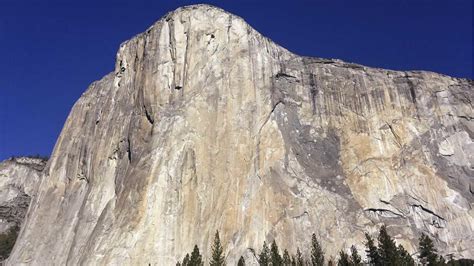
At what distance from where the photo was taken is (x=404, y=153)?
159 ft

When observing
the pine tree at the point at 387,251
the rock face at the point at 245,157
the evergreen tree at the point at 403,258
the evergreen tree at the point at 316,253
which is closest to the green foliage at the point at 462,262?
the rock face at the point at 245,157

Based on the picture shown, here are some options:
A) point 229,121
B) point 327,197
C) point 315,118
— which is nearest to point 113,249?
point 229,121

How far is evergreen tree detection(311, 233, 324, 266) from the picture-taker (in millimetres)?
36656

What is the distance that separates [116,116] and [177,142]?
12.4m

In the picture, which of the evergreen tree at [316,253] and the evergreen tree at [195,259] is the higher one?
the evergreen tree at [316,253]

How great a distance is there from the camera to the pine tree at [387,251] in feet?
115

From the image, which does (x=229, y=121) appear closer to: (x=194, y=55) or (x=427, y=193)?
(x=194, y=55)

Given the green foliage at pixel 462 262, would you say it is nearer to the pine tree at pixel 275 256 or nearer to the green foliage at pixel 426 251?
the green foliage at pixel 426 251

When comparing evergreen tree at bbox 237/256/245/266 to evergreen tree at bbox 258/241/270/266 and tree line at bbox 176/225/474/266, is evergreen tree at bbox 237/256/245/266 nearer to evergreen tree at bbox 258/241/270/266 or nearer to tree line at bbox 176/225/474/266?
tree line at bbox 176/225/474/266

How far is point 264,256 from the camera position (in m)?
35.9

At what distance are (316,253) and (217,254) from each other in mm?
7829

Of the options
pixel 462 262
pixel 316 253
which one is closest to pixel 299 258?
pixel 316 253

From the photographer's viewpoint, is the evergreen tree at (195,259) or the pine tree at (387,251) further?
the pine tree at (387,251)

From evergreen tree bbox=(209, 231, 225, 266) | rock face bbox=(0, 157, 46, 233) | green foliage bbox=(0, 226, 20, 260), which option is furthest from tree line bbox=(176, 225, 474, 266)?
rock face bbox=(0, 157, 46, 233)
